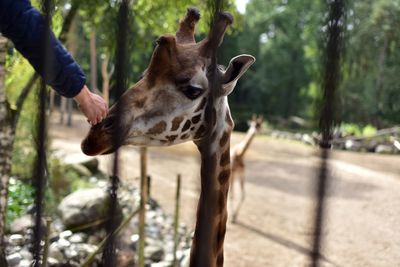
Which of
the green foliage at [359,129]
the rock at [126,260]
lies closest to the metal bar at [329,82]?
the rock at [126,260]

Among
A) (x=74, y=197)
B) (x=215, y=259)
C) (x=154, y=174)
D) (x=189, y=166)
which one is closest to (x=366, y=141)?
(x=189, y=166)

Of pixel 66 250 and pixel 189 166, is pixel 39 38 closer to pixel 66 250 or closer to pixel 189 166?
pixel 66 250

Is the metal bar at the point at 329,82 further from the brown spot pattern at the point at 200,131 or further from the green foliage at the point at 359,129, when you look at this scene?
the green foliage at the point at 359,129

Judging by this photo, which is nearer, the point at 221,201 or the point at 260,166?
the point at 221,201

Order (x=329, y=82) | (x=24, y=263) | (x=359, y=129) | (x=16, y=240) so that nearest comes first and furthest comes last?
(x=329, y=82) < (x=24, y=263) < (x=16, y=240) < (x=359, y=129)

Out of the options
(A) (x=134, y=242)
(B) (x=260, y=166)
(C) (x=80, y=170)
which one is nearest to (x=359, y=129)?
(B) (x=260, y=166)

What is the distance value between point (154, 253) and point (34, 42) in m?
3.57

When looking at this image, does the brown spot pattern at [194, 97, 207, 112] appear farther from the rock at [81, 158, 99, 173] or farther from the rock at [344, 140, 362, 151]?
the rock at [344, 140, 362, 151]

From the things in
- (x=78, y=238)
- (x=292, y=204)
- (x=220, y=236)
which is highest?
(x=220, y=236)

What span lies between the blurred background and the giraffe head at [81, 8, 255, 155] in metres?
0.06

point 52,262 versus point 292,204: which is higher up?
point 52,262

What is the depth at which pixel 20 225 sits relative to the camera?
4312 mm

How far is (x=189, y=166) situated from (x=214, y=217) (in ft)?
23.8

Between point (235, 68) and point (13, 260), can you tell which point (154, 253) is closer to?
point (13, 260)
